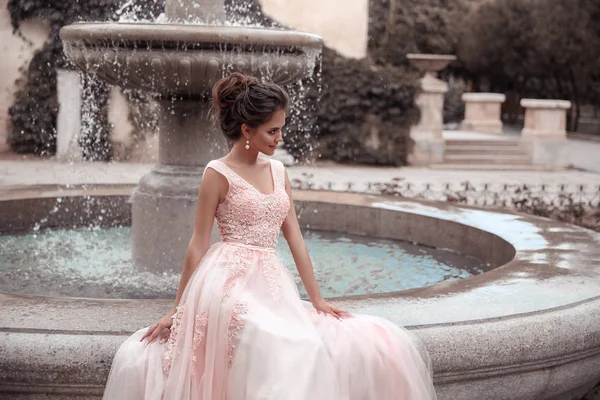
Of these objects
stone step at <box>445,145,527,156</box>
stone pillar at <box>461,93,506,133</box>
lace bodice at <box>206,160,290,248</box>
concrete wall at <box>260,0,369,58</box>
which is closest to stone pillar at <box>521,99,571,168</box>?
stone step at <box>445,145,527,156</box>

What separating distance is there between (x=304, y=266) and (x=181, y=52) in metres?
2.15

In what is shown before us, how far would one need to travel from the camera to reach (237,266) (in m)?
3.17

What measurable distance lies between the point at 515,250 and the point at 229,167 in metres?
2.92

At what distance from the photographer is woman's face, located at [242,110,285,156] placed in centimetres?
317

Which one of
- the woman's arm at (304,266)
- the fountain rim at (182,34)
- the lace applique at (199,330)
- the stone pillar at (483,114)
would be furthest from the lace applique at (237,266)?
the stone pillar at (483,114)

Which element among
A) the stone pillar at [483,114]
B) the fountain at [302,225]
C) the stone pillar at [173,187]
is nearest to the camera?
the fountain at [302,225]

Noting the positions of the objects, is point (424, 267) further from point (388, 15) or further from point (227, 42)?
point (388, 15)

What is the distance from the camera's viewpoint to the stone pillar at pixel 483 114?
81.0 ft

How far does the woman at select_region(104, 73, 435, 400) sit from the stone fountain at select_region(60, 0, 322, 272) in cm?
192

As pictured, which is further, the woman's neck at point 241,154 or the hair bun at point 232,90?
the woman's neck at point 241,154

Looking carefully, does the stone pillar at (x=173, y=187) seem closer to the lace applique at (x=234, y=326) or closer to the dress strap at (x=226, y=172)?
the dress strap at (x=226, y=172)

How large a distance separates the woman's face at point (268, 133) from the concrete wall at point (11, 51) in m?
15.3

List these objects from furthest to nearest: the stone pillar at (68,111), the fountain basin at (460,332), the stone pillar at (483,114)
Result: the stone pillar at (483,114), the stone pillar at (68,111), the fountain basin at (460,332)

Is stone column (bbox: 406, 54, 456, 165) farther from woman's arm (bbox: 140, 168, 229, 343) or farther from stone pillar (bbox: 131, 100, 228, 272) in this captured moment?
woman's arm (bbox: 140, 168, 229, 343)
